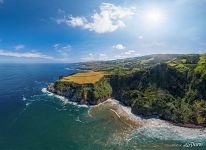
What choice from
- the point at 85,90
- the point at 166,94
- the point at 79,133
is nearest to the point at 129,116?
the point at 166,94

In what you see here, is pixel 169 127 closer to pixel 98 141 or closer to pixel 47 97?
pixel 98 141

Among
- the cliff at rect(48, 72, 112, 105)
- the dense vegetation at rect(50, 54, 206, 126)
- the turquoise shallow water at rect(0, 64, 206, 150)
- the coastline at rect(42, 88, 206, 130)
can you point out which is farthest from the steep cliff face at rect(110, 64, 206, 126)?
the cliff at rect(48, 72, 112, 105)

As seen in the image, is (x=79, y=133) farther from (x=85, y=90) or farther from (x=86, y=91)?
(x=85, y=90)

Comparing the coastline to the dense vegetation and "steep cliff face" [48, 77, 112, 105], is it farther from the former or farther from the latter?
"steep cliff face" [48, 77, 112, 105]

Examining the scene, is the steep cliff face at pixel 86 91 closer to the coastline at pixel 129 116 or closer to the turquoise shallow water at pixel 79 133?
the coastline at pixel 129 116

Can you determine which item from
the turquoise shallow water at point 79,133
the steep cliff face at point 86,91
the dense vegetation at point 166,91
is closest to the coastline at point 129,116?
the turquoise shallow water at point 79,133

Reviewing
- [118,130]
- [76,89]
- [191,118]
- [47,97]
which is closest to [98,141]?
[118,130]
